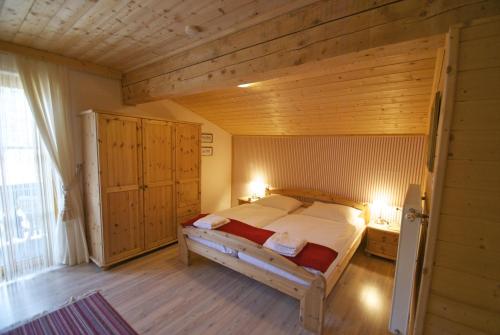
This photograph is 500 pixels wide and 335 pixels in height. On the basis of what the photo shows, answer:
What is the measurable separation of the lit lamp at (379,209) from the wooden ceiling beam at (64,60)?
419cm

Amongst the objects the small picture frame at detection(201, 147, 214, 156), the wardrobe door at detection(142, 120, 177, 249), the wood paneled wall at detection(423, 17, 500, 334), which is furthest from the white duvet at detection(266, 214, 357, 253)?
the small picture frame at detection(201, 147, 214, 156)

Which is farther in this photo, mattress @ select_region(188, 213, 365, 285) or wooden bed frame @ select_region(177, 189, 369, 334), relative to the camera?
mattress @ select_region(188, 213, 365, 285)

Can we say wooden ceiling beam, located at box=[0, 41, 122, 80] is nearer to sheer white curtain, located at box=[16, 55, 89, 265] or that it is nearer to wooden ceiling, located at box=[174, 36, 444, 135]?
sheer white curtain, located at box=[16, 55, 89, 265]

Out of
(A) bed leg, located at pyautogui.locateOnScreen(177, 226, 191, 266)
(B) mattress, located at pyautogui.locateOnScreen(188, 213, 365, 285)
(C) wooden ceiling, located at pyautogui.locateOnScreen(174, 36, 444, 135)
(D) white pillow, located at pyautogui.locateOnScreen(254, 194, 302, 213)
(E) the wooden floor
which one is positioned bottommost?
(E) the wooden floor

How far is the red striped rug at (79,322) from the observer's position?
1.86 meters

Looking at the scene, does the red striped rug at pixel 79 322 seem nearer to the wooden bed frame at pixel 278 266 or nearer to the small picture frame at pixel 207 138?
the wooden bed frame at pixel 278 266

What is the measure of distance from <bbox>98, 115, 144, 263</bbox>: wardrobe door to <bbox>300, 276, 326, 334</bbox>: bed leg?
2323 millimetres

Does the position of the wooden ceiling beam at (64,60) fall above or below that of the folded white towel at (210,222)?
above

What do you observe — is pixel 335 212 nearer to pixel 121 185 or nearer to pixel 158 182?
pixel 158 182

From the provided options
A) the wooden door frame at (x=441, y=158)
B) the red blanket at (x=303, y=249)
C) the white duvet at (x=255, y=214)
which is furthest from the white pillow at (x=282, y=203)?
the wooden door frame at (x=441, y=158)

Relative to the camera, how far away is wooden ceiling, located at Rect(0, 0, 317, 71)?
1.58 meters

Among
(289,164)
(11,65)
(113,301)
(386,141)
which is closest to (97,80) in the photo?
(11,65)

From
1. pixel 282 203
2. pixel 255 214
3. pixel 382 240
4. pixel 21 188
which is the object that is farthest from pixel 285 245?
pixel 21 188

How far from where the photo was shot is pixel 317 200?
3938 mm
